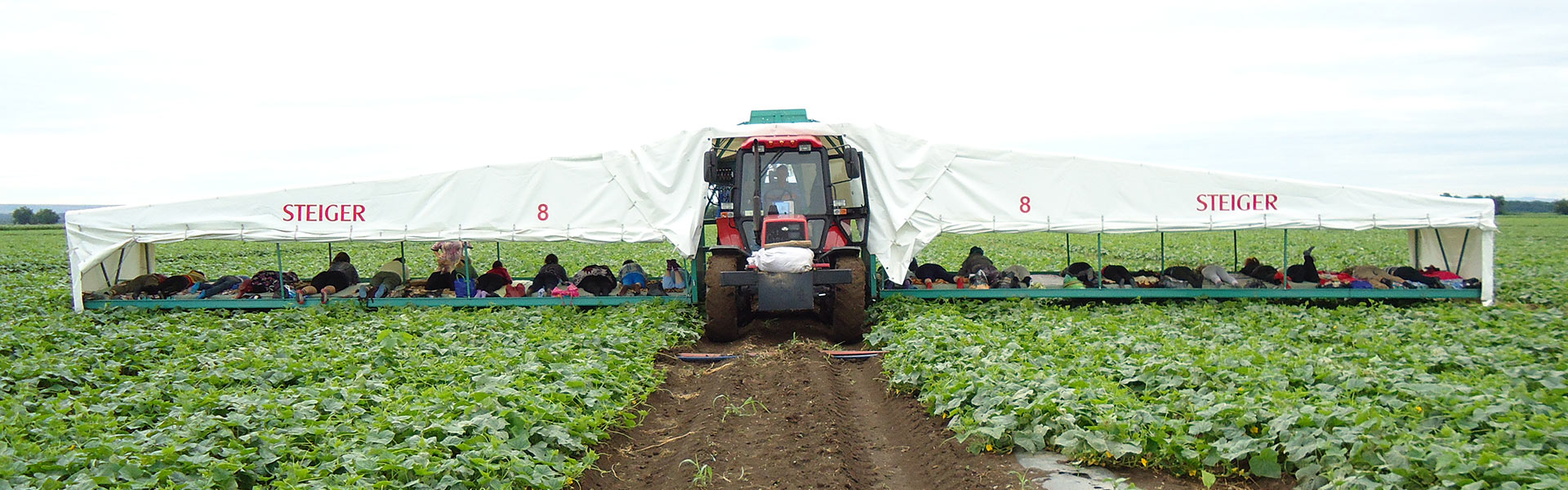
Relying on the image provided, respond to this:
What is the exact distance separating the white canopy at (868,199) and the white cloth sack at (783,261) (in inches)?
81.9

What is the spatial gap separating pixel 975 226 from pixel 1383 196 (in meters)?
5.50

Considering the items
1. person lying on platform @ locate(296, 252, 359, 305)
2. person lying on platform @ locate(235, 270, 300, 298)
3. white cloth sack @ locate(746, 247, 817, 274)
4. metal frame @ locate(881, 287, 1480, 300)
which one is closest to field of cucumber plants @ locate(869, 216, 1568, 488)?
white cloth sack @ locate(746, 247, 817, 274)

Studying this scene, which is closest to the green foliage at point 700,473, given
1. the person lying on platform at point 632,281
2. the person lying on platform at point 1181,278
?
the person lying on platform at point 632,281

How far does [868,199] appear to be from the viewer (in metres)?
13.3

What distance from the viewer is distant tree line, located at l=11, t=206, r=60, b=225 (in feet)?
252

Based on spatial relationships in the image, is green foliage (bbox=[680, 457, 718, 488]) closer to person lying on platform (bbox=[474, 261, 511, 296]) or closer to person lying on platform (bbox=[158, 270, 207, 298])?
person lying on platform (bbox=[474, 261, 511, 296])

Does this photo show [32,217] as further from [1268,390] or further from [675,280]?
[1268,390]

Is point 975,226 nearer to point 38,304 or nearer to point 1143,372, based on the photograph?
point 1143,372

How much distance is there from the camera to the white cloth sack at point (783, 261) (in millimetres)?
10891

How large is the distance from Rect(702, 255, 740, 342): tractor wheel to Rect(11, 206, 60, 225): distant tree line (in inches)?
3332

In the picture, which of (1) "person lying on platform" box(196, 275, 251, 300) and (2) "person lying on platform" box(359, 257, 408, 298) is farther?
(1) "person lying on platform" box(196, 275, 251, 300)

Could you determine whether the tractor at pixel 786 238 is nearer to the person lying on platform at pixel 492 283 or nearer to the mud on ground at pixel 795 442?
the mud on ground at pixel 795 442

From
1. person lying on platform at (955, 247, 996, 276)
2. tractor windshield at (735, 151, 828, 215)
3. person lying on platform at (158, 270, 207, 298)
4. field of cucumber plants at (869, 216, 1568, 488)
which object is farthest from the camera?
person lying on platform at (158, 270, 207, 298)

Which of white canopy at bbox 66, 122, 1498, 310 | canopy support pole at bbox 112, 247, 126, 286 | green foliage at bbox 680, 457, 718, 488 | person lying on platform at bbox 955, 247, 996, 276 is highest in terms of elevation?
white canopy at bbox 66, 122, 1498, 310
